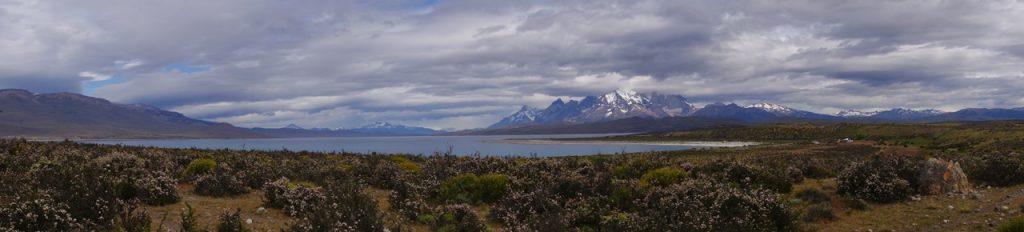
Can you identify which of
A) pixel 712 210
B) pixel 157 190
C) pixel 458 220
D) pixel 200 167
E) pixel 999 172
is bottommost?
pixel 458 220

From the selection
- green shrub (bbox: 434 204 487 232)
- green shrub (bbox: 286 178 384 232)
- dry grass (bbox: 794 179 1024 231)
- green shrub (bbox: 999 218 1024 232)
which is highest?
green shrub (bbox: 286 178 384 232)

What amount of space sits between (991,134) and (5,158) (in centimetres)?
10006

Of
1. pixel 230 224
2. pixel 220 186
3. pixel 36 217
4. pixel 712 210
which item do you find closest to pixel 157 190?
pixel 220 186

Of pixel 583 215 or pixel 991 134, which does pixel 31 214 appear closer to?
pixel 583 215

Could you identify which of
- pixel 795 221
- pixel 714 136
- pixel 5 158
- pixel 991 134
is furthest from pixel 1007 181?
pixel 714 136

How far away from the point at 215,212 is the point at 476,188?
6.77m

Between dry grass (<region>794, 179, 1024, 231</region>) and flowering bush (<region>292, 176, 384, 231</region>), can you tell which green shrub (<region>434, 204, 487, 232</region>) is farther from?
dry grass (<region>794, 179, 1024, 231</region>)

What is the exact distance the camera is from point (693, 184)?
50.8ft

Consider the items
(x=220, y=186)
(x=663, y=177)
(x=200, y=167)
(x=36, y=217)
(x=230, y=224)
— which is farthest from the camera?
(x=200, y=167)

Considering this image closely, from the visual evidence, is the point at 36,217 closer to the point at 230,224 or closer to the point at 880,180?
the point at 230,224

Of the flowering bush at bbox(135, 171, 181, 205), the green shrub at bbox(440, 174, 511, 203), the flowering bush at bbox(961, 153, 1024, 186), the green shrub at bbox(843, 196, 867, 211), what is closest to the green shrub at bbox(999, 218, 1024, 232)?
the green shrub at bbox(843, 196, 867, 211)

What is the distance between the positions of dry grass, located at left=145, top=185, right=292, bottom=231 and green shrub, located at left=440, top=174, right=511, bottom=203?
4.79 meters

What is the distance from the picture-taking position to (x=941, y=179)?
17.8 meters

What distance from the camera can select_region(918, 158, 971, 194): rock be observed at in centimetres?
1778
